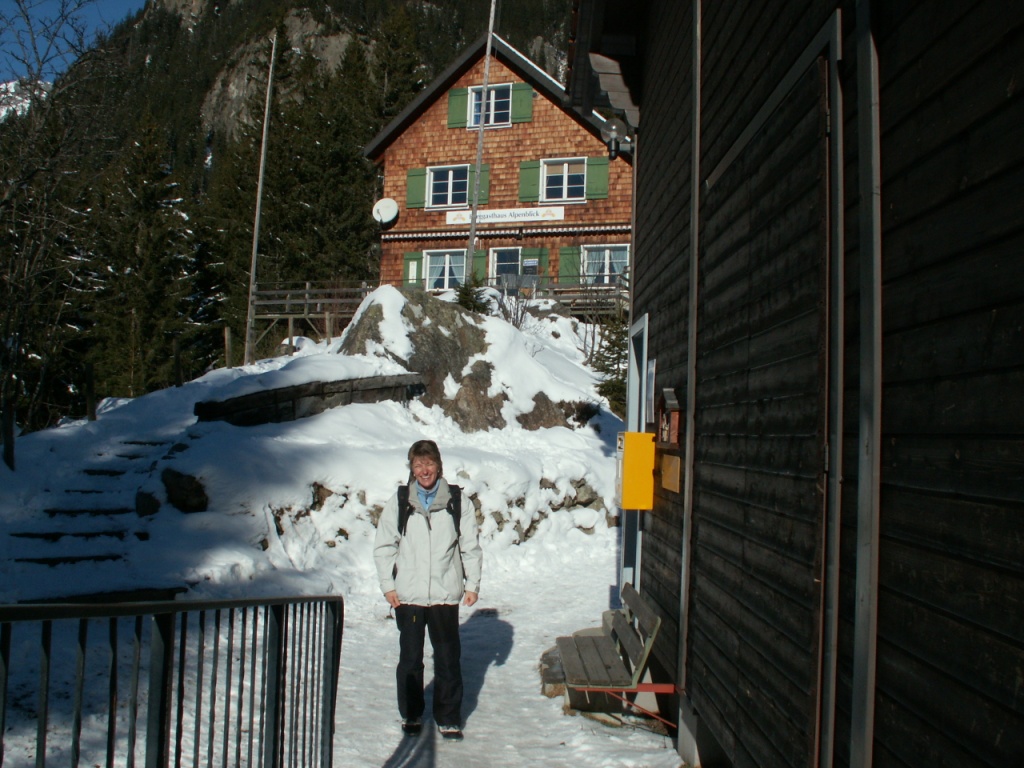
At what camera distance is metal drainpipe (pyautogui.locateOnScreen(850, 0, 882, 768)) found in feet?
8.70

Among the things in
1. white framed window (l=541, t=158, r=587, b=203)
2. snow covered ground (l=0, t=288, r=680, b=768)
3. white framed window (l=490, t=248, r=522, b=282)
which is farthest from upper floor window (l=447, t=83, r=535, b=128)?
snow covered ground (l=0, t=288, r=680, b=768)

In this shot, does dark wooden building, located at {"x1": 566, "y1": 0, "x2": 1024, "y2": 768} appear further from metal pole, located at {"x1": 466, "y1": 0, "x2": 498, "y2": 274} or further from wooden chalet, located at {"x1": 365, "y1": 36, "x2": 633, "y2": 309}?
wooden chalet, located at {"x1": 365, "y1": 36, "x2": 633, "y2": 309}

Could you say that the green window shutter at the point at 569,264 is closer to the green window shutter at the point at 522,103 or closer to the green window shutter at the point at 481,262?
the green window shutter at the point at 481,262

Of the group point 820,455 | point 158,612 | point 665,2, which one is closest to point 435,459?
point 820,455

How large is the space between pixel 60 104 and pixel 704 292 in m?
9.76

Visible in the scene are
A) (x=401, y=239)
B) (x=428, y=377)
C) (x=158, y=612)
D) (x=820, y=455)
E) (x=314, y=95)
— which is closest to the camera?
(x=158, y=612)

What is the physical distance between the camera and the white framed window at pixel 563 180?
1037 inches

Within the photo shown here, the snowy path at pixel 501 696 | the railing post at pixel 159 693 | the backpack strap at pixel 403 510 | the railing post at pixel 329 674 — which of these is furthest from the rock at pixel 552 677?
the railing post at pixel 159 693

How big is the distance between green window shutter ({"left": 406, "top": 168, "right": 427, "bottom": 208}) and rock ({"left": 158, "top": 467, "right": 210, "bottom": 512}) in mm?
19234

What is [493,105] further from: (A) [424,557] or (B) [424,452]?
(A) [424,557]

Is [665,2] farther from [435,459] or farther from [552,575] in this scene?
[552,575]

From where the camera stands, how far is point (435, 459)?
5.46m

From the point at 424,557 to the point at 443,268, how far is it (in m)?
22.8

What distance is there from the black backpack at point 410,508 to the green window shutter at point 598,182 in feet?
70.3
